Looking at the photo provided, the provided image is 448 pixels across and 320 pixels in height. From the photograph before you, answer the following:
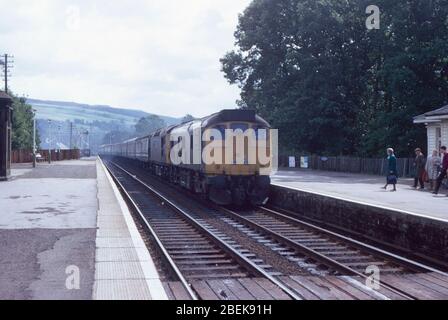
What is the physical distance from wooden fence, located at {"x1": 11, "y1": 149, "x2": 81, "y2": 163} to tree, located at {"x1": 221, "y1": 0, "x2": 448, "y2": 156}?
2307 cm

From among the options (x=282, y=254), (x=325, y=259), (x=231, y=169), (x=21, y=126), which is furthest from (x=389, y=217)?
(x=21, y=126)

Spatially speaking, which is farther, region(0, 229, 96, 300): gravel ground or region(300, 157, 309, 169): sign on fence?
region(300, 157, 309, 169): sign on fence

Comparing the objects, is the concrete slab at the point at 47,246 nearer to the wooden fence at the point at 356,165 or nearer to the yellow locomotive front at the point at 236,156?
the yellow locomotive front at the point at 236,156

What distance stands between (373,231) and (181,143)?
10.8 m

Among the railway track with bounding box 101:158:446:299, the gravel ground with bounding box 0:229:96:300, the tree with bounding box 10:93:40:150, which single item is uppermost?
the tree with bounding box 10:93:40:150

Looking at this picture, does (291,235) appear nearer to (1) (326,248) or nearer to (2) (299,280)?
(1) (326,248)

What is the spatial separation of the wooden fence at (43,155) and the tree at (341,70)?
908 inches

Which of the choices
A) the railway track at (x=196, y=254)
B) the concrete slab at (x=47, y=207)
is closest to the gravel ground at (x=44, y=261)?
the concrete slab at (x=47, y=207)

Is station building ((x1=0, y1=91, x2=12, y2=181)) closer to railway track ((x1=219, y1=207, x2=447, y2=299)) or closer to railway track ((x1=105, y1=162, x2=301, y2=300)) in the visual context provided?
railway track ((x1=105, y1=162, x2=301, y2=300))

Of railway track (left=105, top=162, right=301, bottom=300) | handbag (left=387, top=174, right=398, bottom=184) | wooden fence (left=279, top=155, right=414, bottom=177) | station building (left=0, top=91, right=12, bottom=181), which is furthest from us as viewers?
wooden fence (left=279, top=155, right=414, bottom=177)

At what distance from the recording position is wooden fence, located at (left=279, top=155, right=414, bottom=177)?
31344 millimetres

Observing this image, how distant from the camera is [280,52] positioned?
46.9 metres

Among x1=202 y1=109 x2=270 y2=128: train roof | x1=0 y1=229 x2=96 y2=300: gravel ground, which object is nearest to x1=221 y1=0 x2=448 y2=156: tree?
x1=202 y1=109 x2=270 y2=128: train roof

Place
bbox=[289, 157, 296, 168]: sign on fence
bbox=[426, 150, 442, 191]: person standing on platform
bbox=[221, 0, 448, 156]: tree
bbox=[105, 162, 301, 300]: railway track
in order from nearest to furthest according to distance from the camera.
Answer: bbox=[105, 162, 301, 300]: railway track
bbox=[426, 150, 442, 191]: person standing on platform
bbox=[221, 0, 448, 156]: tree
bbox=[289, 157, 296, 168]: sign on fence
